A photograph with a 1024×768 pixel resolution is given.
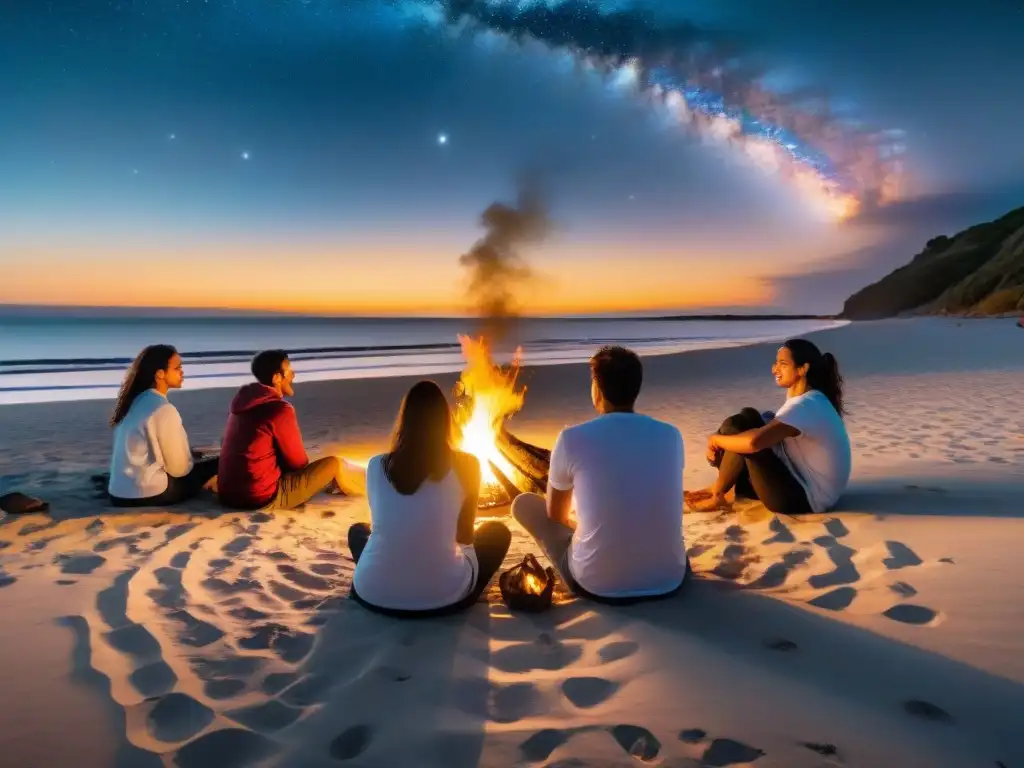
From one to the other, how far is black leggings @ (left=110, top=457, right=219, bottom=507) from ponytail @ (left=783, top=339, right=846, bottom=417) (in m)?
5.40

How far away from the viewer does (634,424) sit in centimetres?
367

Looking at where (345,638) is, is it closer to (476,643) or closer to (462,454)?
(476,643)

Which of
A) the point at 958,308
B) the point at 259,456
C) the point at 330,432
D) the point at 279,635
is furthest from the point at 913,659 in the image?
the point at 958,308

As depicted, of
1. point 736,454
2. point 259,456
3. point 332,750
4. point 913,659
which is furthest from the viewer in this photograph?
point 259,456

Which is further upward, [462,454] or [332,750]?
[462,454]

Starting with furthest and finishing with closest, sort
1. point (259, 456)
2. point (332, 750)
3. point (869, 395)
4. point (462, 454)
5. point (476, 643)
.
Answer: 1. point (869, 395)
2. point (259, 456)
3. point (462, 454)
4. point (476, 643)
5. point (332, 750)

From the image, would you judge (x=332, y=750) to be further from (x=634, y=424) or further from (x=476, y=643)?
(x=634, y=424)

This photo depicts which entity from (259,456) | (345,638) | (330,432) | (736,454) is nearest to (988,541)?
(736,454)

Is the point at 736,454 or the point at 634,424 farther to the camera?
the point at 736,454

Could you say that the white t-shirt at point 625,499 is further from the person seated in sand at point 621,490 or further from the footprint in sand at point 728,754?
the footprint in sand at point 728,754

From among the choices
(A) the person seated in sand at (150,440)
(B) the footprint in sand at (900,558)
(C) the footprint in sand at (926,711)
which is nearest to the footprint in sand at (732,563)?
(B) the footprint in sand at (900,558)

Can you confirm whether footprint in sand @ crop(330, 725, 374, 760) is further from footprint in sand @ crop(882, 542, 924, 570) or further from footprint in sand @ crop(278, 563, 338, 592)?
footprint in sand @ crop(882, 542, 924, 570)

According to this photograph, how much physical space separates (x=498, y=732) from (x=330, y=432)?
9107mm

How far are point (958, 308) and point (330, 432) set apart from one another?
73633 mm
